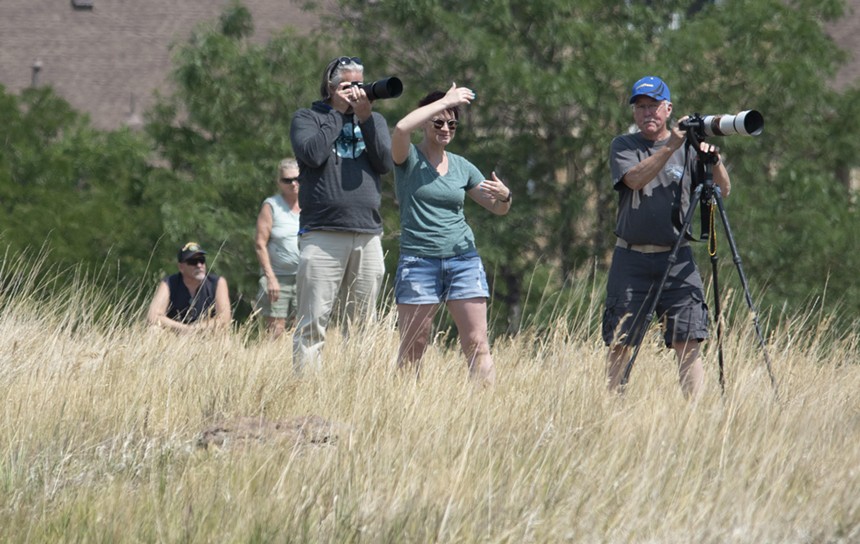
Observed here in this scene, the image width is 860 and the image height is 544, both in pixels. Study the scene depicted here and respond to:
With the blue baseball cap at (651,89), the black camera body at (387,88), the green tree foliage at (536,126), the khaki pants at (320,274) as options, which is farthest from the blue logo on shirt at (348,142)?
the green tree foliage at (536,126)

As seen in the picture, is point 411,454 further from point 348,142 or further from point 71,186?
point 71,186

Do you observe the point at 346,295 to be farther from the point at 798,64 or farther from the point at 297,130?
the point at 798,64

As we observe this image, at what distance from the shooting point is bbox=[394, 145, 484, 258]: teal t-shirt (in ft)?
20.9

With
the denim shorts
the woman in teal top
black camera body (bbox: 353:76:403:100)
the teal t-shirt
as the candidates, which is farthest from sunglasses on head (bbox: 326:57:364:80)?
the denim shorts

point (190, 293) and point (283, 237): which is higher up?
point (283, 237)

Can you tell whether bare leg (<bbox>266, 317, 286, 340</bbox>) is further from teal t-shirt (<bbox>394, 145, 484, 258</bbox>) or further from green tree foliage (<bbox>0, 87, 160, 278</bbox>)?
green tree foliage (<bbox>0, 87, 160, 278</bbox>)

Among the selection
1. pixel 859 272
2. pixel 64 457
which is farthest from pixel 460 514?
pixel 859 272

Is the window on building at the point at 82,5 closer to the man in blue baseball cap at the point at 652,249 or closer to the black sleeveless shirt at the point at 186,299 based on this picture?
the black sleeveless shirt at the point at 186,299

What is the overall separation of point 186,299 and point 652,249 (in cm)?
391

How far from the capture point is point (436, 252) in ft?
20.9

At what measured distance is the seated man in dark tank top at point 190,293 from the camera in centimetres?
903

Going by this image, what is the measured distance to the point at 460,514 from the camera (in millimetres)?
4410

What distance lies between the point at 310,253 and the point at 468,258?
2.55ft

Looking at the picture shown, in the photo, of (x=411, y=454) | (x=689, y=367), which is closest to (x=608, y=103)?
(x=689, y=367)
